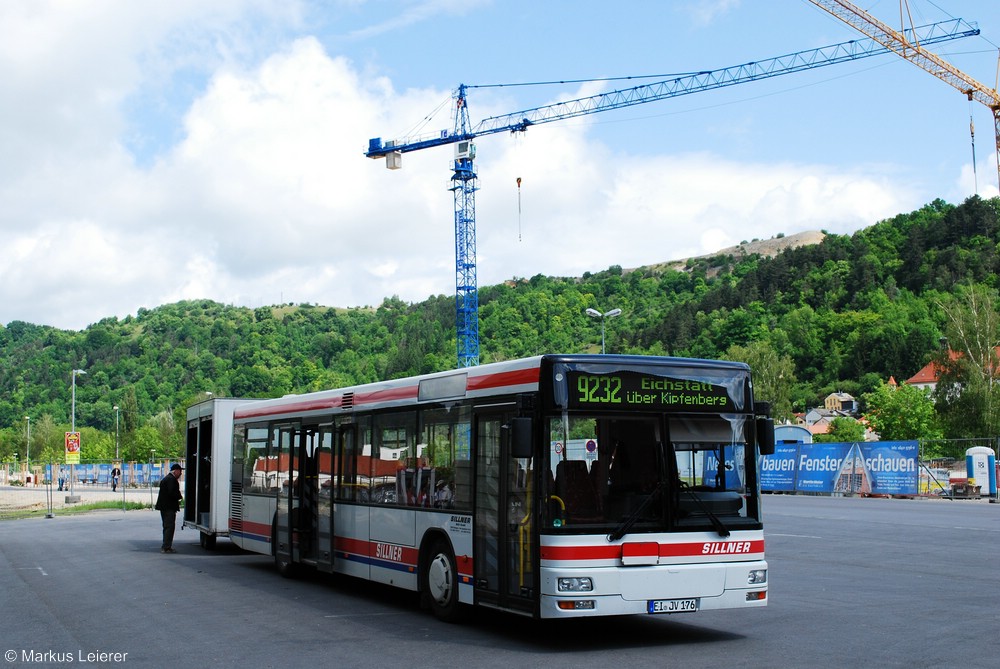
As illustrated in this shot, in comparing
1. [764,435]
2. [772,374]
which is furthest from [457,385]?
[772,374]

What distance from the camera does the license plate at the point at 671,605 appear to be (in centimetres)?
1017

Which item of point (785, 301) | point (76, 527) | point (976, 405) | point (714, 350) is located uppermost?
point (785, 301)

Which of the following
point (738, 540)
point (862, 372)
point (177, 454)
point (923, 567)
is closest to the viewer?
point (738, 540)

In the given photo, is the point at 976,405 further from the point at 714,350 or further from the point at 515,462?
the point at 515,462

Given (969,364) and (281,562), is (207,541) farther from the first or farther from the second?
Result: (969,364)

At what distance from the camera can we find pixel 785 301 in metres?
157

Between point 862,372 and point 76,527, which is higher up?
point 862,372

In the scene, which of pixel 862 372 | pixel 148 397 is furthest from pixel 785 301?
pixel 148 397

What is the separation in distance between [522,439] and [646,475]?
1.29 metres

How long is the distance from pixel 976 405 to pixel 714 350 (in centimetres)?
4449

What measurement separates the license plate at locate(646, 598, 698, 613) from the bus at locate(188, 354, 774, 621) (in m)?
0.02

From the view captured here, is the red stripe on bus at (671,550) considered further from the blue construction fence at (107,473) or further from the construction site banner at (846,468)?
the blue construction fence at (107,473)

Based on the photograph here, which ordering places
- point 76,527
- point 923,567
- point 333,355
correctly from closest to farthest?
point 923,567 < point 76,527 < point 333,355

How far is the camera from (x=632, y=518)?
1016 cm
